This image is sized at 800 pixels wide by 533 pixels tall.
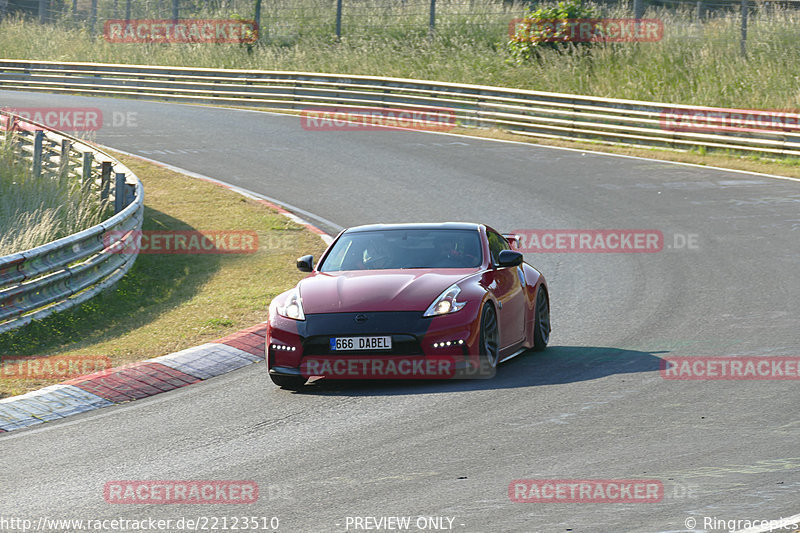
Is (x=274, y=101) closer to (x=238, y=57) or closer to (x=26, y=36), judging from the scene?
(x=238, y=57)

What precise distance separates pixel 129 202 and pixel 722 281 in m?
8.97

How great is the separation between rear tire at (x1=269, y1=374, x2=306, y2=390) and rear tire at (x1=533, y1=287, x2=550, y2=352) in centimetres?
248

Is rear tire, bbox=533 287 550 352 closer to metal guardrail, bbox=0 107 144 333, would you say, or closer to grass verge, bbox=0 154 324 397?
grass verge, bbox=0 154 324 397

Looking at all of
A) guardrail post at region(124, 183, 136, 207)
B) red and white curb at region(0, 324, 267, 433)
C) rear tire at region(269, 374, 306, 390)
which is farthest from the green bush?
rear tire at region(269, 374, 306, 390)

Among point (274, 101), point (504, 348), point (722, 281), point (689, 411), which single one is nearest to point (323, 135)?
point (274, 101)

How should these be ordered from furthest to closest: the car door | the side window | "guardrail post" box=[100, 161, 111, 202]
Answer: "guardrail post" box=[100, 161, 111, 202] < the side window < the car door

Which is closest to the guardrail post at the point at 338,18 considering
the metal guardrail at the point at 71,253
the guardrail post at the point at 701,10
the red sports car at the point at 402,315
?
the guardrail post at the point at 701,10

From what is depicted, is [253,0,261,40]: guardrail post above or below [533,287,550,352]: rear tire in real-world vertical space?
above

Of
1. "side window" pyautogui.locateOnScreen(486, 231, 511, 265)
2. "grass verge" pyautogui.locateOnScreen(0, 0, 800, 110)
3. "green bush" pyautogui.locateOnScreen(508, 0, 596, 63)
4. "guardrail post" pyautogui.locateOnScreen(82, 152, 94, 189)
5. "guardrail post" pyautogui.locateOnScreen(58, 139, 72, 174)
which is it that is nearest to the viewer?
"side window" pyautogui.locateOnScreen(486, 231, 511, 265)

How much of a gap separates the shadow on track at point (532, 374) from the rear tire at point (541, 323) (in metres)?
0.25

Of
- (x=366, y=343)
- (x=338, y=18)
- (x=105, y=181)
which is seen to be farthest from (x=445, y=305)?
(x=338, y=18)

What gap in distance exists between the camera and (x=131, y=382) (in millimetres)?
9500

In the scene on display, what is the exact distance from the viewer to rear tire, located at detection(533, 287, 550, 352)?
1064 centimetres

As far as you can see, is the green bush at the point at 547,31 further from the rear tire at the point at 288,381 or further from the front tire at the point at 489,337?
the rear tire at the point at 288,381
